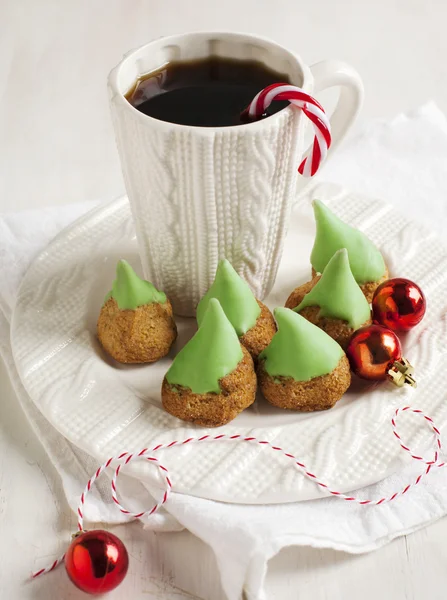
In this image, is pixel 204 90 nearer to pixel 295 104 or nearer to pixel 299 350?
pixel 295 104

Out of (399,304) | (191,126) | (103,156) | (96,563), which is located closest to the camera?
(96,563)

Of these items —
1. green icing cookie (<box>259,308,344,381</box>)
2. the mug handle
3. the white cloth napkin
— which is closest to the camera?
the white cloth napkin

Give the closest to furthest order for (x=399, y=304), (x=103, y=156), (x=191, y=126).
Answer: (x=191, y=126) → (x=399, y=304) → (x=103, y=156)

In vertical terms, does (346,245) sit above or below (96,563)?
above

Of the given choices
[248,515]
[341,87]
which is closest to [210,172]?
[341,87]

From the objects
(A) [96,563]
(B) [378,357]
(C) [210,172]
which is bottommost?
(A) [96,563]

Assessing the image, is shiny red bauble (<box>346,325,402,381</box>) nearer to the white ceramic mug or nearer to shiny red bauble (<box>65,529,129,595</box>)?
the white ceramic mug

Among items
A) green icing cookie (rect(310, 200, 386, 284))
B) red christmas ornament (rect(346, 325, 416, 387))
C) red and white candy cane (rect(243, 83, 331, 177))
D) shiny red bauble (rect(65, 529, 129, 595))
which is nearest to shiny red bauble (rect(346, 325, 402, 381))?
red christmas ornament (rect(346, 325, 416, 387))

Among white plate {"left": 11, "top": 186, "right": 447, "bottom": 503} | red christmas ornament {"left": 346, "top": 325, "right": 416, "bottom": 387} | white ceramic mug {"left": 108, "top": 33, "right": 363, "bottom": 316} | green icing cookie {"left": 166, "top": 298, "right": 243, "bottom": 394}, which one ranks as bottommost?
white plate {"left": 11, "top": 186, "right": 447, "bottom": 503}
